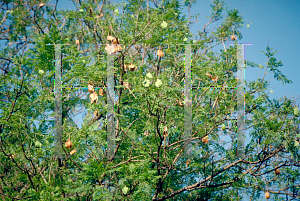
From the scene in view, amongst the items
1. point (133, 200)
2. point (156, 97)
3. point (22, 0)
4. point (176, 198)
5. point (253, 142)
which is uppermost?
point (22, 0)

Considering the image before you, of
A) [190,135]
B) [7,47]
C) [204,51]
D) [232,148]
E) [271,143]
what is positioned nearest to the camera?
[271,143]

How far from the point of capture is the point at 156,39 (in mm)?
4109

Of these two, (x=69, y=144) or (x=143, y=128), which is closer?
(x=69, y=144)

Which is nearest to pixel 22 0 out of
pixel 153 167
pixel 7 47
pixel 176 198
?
pixel 7 47

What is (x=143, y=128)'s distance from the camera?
3910 millimetres

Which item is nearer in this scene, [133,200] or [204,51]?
[133,200]

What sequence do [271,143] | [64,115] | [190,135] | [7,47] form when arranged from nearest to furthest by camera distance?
[271,143], [190,135], [64,115], [7,47]

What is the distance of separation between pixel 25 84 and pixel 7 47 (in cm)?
275

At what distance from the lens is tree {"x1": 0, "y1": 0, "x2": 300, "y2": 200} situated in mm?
3250

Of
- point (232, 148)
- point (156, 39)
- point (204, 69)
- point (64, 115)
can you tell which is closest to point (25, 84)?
point (64, 115)

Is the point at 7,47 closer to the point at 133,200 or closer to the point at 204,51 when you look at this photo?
the point at 204,51

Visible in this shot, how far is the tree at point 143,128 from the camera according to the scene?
10.7 ft

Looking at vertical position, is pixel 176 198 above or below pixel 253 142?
below

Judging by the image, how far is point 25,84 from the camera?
409 cm
